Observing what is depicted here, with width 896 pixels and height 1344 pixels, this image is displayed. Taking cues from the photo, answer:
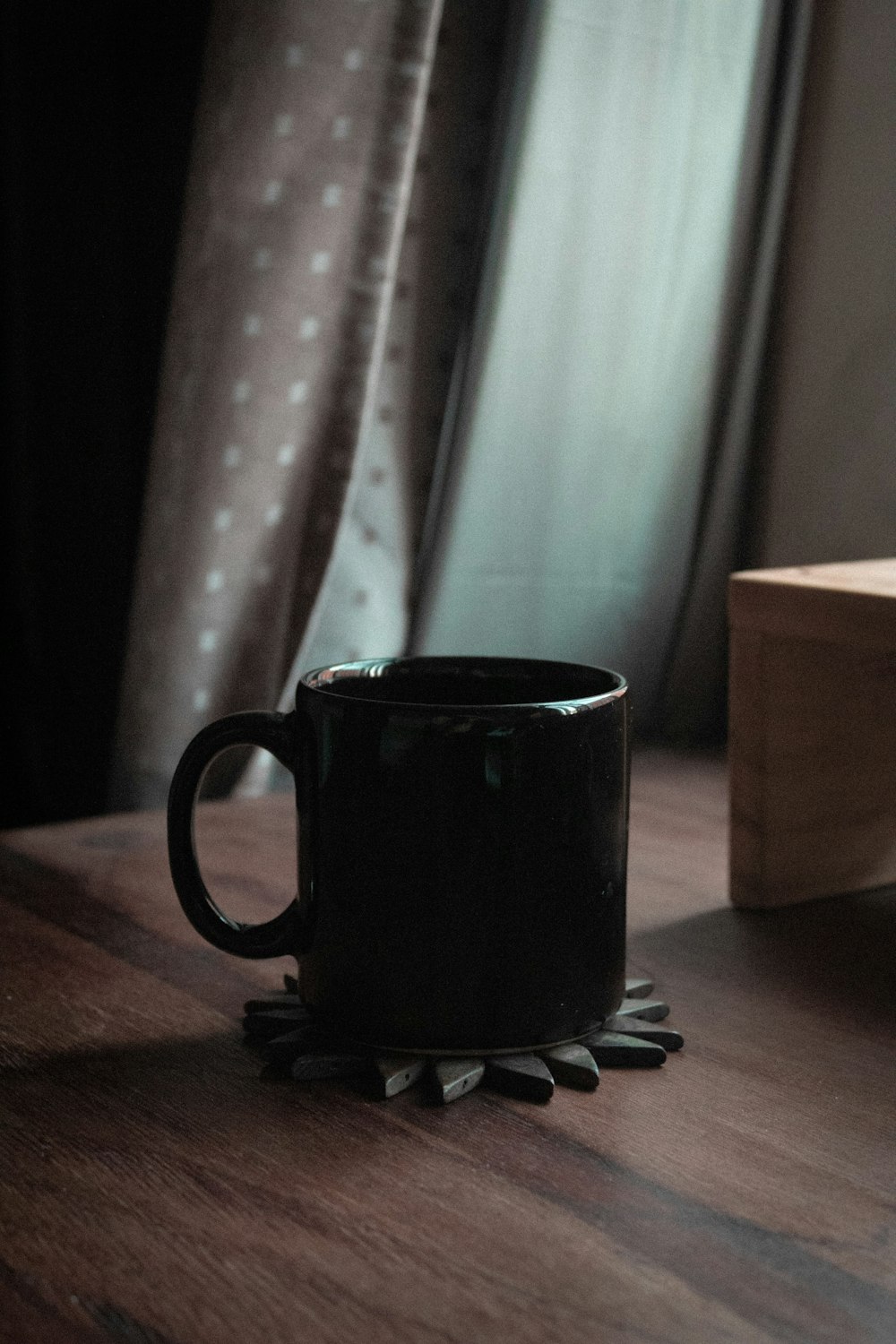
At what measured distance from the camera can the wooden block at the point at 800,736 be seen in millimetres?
615

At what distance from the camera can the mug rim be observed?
427 millimetres

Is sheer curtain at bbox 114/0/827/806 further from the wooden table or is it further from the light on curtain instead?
the wooden table

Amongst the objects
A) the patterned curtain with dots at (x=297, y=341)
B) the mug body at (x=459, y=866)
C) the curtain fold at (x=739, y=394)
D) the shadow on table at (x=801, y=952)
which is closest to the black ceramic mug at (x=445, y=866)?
the mug body at (x=459, y=866)

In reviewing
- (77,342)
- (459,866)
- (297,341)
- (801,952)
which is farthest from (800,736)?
(77,342)

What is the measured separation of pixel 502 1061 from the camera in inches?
17.3

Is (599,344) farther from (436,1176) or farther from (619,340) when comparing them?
(436,1176)

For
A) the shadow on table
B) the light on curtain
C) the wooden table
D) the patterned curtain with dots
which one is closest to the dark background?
the patterned curtain with dots

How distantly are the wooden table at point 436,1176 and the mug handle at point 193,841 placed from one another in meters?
0.04

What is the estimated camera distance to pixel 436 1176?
0.39m

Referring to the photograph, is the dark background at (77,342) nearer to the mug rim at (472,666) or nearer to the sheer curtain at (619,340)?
the sheer curtain at (619,340)

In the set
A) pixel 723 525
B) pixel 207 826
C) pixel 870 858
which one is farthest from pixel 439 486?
pixel 870 858

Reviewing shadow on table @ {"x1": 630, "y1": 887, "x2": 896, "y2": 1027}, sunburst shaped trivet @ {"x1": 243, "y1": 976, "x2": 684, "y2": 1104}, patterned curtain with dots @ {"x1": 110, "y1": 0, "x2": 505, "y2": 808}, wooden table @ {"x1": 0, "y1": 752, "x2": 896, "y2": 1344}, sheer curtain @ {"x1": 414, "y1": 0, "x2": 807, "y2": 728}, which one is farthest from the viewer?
sheer curtain @ {"x1": 414, "y1": 0, "x2": 807, "y2": 728}

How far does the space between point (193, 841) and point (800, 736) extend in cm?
30

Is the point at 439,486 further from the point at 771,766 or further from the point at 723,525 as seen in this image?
the point at 771,766
